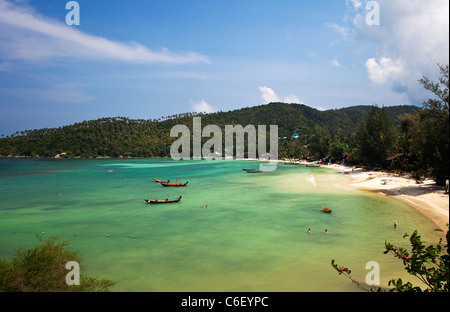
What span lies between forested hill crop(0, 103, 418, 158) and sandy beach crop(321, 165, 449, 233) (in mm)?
110373

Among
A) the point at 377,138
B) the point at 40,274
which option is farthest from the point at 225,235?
the point at 377,138

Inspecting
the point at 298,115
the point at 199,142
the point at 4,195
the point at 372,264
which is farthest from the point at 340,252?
the point at 298,115

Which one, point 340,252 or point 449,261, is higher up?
point 449,261

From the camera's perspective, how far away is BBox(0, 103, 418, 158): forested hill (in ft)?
533

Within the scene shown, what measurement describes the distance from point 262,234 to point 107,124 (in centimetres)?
18891

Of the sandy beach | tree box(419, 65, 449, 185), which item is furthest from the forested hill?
tree box(419, 65, 449, 185)

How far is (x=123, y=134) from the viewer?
590 ft

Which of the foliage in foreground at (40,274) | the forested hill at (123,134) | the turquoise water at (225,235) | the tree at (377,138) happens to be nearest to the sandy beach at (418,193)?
the turquoise water at (225,235)

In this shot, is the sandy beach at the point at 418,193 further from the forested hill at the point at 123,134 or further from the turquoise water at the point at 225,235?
the forested hill at the point at 123,134

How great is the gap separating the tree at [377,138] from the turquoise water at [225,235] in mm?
20220

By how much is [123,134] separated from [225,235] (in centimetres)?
17124

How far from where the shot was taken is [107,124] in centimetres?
18988

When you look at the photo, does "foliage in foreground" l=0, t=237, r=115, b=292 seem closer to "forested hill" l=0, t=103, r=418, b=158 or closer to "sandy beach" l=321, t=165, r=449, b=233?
"sandy beach" l=321, t=165, r=449, b=233
